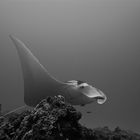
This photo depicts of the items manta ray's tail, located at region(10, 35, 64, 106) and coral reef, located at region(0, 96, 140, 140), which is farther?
manta ray's tail, located at region(10, 35, 64, 106)

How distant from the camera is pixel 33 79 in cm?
385

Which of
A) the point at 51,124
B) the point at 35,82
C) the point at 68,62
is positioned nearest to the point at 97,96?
the point at 35,82

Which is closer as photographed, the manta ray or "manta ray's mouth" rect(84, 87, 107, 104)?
"manta ray's mouth" rect(84, 87, 107, 104)

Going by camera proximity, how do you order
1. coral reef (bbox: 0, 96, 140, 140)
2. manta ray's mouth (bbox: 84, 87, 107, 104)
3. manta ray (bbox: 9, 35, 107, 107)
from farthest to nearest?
manta ray (bbox: 9, 35, 107, 107), manta ray's mouth (bbox: 84, 87, 107, 104), coral reef (bbox: 0, 96, 140, 140)

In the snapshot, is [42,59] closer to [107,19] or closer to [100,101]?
[107,19]

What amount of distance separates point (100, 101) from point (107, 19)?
684 inches

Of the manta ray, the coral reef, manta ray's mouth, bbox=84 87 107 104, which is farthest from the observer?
the manta ray

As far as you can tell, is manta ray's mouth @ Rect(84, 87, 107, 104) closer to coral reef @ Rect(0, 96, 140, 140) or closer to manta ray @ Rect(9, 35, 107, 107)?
manta ray @ Rect(9, 35, 107, 107)

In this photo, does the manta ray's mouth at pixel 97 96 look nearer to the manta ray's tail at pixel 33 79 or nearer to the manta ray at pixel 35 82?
the manta ray at pixel 35 82

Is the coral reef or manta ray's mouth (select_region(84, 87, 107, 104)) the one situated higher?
the coral reef

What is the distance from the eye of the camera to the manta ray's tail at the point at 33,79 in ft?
12.5

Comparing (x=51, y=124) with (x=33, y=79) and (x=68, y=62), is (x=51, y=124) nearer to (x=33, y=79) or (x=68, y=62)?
(x=33, y=79)

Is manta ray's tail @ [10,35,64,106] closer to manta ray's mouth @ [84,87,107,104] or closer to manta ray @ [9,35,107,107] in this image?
manta ray @ [9,35,107,107]

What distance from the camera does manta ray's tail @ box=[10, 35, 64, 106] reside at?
3.81 metres
